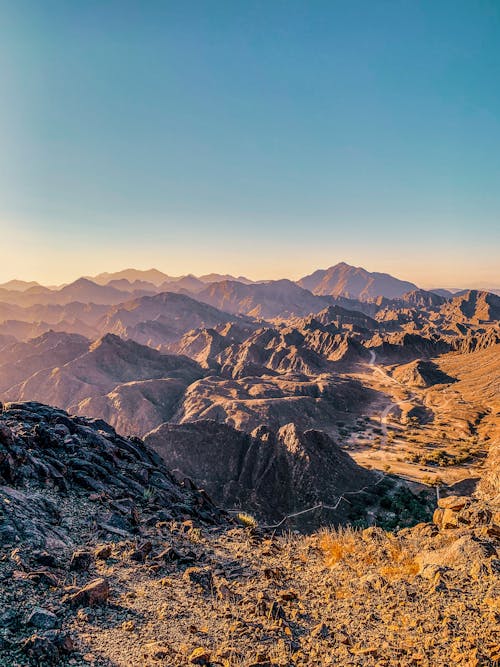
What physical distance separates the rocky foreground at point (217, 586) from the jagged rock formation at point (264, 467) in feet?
64.1

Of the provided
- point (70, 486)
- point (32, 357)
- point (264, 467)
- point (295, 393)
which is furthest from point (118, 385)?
point (70, 486)

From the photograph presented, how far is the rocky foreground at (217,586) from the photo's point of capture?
520 centimetres

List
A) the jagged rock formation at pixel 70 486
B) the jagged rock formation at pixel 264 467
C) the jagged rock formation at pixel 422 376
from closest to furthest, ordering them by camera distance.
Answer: the jagged rock formation at pixel 70 486 < the jagged rock formation at pixel 264 467 < the jagged rock formation at pixel 422 376

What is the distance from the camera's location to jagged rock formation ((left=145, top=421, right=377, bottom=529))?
29.7 metres

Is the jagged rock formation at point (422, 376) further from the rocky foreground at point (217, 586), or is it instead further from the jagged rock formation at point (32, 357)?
the jagged rock formation at point (32, 357)

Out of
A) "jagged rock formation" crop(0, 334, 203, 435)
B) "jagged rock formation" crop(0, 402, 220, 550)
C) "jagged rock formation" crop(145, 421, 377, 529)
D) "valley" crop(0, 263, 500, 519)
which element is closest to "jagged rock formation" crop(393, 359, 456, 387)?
"valley" crop(0, 263, 500, 519)

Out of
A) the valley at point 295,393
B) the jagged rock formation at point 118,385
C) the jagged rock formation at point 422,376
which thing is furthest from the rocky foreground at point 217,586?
the jagged rock formation at point 422,376

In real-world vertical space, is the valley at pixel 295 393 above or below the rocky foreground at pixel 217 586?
below

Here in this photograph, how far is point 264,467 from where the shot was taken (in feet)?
107

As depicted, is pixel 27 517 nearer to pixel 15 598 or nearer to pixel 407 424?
pixel 15 598

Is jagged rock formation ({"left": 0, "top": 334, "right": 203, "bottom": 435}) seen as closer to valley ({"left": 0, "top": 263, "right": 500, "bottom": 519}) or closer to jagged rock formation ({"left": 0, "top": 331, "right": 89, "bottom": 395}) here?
valley ({"left": 0, "top": 263, "right": 500, "bottom": 519})

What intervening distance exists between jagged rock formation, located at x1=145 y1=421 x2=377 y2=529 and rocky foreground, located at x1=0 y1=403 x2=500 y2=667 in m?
19.6

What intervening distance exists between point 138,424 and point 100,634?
7097cm

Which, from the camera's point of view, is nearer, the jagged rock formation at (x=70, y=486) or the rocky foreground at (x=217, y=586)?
the rocky foreground at (x=217, y=586)
